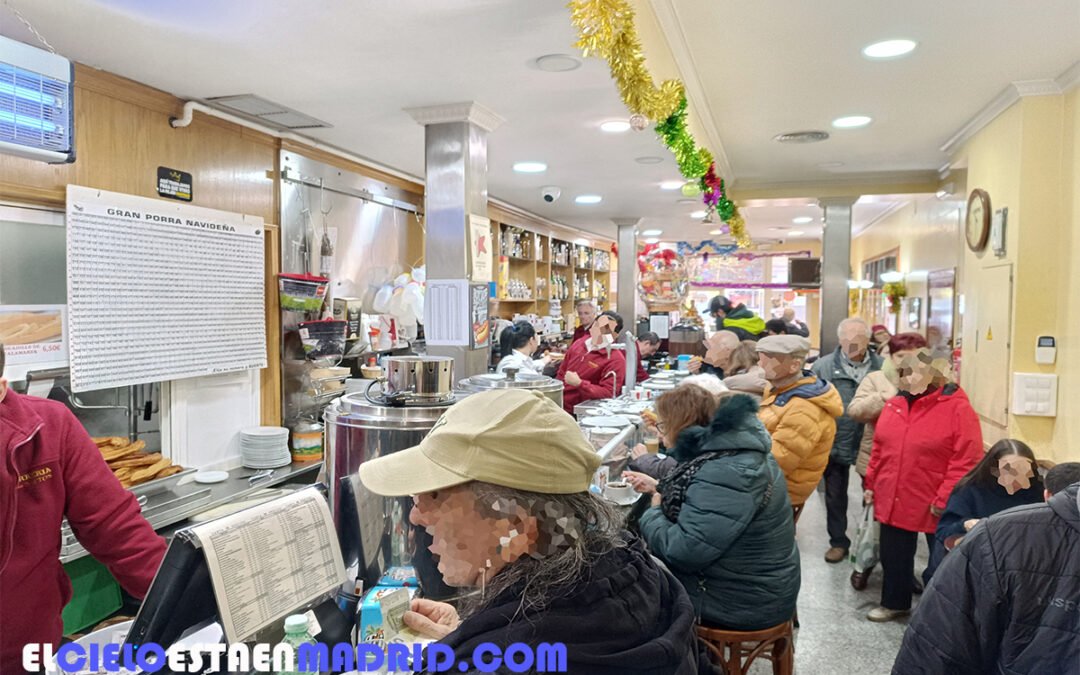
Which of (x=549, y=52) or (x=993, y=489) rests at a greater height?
(x=549, y=52)

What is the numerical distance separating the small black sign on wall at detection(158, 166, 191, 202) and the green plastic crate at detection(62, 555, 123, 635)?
174 cm

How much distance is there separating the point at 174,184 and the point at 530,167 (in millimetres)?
2517

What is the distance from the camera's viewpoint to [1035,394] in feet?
13.3

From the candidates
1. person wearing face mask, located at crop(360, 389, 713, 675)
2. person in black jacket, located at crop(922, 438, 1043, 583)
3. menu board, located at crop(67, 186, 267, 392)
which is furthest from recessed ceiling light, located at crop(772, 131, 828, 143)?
person wearing face mask, located at crop(360, 389, 713, 675)

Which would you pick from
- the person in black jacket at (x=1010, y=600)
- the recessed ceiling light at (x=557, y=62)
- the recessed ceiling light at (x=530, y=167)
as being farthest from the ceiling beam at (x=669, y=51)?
the person in black jacket at (x=1010, y=600)

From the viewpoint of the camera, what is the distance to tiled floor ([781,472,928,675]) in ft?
10.6

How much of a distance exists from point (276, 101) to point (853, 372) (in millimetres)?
4030

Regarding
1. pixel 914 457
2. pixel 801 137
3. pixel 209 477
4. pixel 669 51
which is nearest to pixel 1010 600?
pixel 914 457

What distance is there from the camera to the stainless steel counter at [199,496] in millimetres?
2928

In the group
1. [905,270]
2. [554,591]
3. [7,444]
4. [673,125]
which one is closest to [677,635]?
[554,591]

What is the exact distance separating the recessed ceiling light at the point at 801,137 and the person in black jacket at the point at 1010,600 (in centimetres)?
429

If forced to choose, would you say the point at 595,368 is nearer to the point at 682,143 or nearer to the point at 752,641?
the point at 682,143

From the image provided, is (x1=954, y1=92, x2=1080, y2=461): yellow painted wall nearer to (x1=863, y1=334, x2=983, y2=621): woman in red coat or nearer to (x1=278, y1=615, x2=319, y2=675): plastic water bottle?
(x1=863, y1=334, x2=983, y2=621): woman in red coat

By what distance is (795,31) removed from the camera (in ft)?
10.6
